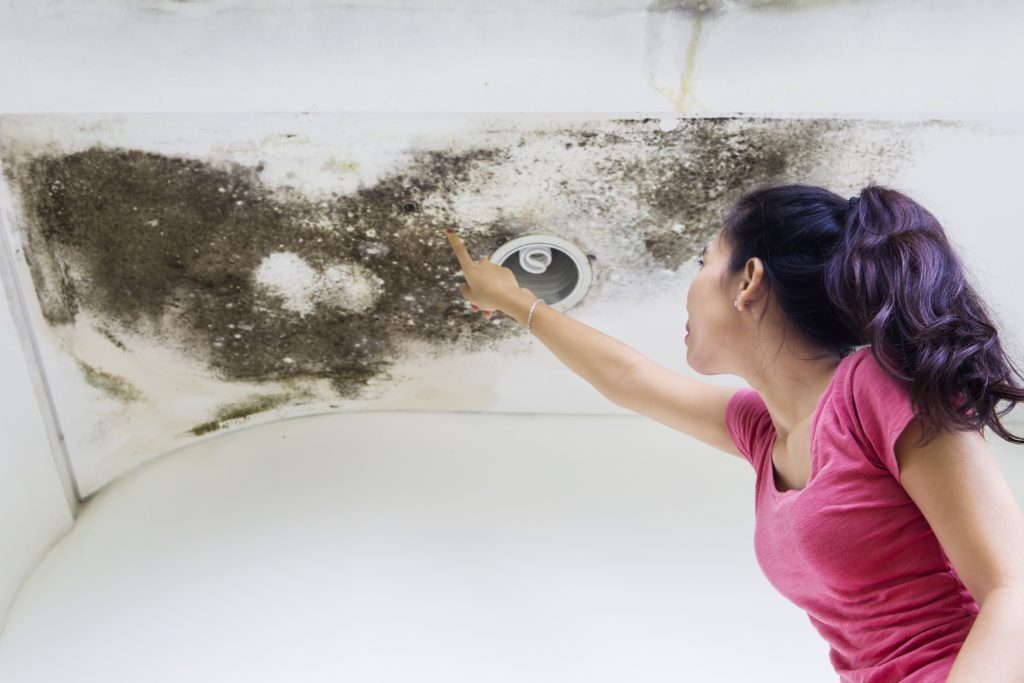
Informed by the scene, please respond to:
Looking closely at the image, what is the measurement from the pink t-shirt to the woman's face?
14cm

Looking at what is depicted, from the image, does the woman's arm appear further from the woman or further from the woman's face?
the woman's face

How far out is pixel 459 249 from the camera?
137cm

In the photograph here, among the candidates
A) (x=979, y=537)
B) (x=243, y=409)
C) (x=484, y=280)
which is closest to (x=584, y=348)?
(x=484, y=280)

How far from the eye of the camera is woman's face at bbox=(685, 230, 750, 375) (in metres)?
1.02

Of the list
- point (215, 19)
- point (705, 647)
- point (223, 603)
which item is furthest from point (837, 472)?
point (223, 603)

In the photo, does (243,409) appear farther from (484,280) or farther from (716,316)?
(716,316)

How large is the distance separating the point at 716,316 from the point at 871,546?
1.04 feet

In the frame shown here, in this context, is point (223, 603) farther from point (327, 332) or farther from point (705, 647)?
point (705, 647)

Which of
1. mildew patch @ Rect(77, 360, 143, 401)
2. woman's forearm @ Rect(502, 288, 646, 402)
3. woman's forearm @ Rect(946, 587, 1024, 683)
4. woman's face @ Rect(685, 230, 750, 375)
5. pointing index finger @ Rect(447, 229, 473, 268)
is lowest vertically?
woman's forearm @ Rect(946, 587, 1024, 683)

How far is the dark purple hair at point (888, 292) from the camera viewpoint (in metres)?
0.80

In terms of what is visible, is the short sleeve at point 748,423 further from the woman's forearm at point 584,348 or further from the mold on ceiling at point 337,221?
the mold on ceiling at point 337,221

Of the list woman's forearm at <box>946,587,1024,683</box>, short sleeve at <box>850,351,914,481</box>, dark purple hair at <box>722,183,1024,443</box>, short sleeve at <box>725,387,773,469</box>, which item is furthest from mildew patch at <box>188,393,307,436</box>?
woman's forearm at <box>946,587,1024,683</box>

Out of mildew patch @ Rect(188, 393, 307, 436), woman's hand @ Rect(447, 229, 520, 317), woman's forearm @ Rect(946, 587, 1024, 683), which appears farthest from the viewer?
mildew patch @ Rect(188, 393, 307, 436)

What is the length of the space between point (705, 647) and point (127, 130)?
4.30 ft
